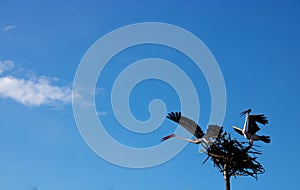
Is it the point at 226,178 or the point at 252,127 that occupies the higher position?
the point at 252,127

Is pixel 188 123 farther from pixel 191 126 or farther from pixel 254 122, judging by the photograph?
pixel 254 122

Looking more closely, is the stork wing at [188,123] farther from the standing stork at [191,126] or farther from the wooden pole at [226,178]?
the wooden pole at [226,178]

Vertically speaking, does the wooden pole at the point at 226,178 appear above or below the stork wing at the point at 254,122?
below

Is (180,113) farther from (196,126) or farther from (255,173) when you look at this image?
(255,173)

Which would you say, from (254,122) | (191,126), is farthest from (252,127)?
(191,126)

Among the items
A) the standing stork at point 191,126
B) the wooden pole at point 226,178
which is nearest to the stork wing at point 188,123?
the standing stork at point 191,126

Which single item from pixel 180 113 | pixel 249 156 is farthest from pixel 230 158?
pixel 180 113

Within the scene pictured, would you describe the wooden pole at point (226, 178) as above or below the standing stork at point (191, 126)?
below

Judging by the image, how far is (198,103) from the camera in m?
40.0

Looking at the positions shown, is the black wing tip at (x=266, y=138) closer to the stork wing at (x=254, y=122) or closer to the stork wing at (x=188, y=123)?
the stork wing at (x=254, y=122)

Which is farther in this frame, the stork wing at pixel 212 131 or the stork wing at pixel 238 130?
the stork wing at pixel 238 130

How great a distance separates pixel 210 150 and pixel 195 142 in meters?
1.34

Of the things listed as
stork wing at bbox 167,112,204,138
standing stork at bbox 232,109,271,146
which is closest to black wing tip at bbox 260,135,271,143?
standing stork at bbox 232,109,271,146

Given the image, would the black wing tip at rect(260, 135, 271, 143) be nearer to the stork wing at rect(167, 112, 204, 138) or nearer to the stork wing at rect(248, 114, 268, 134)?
the stork wing at rect(248, 114, 268, 134)
